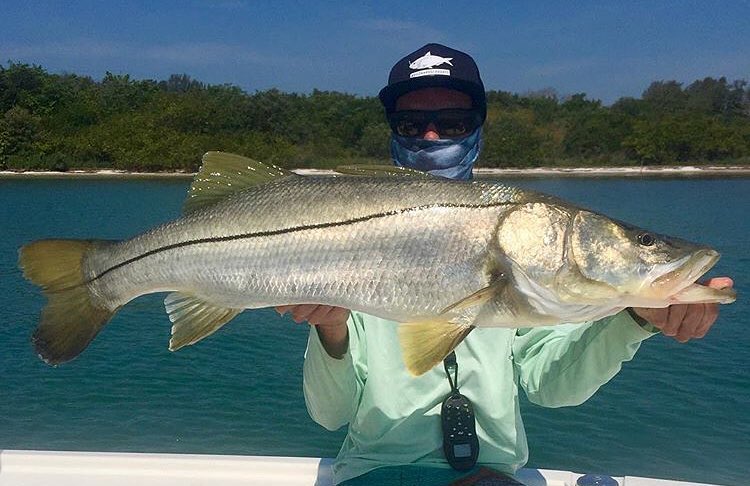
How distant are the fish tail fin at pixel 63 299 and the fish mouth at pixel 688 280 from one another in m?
1.82

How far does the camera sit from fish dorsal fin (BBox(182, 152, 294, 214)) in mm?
2629

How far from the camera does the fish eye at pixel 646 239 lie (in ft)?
7.54

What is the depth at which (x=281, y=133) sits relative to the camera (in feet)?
213

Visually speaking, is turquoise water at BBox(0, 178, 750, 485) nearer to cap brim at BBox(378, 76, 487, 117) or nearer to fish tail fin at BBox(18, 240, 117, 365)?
cap brim at BBox(378, 76, 487, 117)

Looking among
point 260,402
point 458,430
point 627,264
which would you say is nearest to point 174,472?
point 458,430

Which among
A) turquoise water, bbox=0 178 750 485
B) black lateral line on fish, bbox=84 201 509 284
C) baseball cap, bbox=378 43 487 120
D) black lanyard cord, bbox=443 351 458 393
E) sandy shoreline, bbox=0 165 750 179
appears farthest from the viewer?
sandy shoreline, bbox=0 165 750 179

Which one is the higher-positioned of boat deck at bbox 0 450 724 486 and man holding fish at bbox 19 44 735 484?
man holding fish at bbox 19 44 735 484

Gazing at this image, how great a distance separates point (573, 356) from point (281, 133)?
63385mm

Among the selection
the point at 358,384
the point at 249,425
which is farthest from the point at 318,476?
the point at 249,425

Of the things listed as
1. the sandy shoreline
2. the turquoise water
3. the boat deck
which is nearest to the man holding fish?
the boat deck

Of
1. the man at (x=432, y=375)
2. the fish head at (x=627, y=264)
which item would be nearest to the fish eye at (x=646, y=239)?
the fish head at (x=627, y=264)

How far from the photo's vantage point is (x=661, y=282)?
225cm

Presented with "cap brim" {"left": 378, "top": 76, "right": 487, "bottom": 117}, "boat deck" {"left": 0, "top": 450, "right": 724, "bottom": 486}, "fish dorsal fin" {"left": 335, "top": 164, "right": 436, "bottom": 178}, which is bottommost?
"boat deck" {"left": 0, "top": 450, "right": 724, "bottom": 486}

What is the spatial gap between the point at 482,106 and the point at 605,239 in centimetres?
132
